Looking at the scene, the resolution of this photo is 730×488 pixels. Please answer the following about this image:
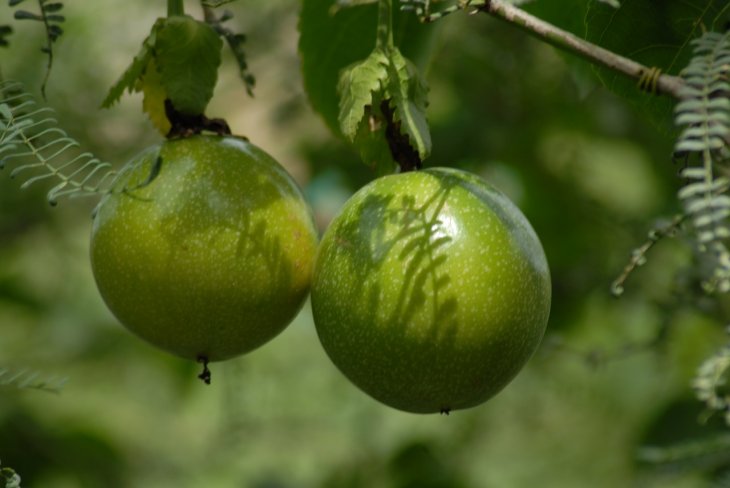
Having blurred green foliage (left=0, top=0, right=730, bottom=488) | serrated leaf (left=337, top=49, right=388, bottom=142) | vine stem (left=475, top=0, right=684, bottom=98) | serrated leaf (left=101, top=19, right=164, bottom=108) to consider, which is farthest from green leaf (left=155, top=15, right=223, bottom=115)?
blurred green foliage (left=0, top=0, right=730, bottom=488)

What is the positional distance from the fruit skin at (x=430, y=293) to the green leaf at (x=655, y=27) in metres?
0.20

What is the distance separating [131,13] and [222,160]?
1.67 meters

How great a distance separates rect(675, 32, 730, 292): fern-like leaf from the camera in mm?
731

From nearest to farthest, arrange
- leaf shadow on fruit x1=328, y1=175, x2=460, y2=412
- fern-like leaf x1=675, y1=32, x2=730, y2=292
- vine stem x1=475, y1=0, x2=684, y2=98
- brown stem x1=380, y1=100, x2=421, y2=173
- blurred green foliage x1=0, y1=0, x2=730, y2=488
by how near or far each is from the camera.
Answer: fern-like leaf x1=675, y1=32, x2=730, y2=292, vine stem x1=475, y1=0, x2=684, y2=98, leaf shadow on fruit x1=328, y1=175, x2=460, y2=412, brown stem x1=380, y1=100, x2=421, y2=173, blurred green foliage x1=0, y1=0, x2=730, y2=488

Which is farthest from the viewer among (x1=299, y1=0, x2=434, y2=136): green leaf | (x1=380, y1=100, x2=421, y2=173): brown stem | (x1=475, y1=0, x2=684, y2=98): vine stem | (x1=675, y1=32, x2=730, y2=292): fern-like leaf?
(x1=299, y1=0, x2=434, y2=136): green leaf

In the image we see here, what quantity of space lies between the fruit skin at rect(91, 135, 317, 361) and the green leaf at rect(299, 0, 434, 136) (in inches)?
14.7

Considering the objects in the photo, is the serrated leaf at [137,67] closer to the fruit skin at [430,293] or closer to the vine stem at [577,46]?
the fruit skin at [430,293]

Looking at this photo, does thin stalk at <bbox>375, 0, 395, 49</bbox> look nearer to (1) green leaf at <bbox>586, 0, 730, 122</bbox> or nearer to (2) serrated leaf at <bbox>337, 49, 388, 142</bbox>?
(2) serrated leaf at <bbox>337, 49, 388, 142</bbox>

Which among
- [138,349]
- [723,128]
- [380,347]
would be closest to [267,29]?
[138,349]

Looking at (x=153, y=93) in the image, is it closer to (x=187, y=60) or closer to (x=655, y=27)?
(x=187, y=60)

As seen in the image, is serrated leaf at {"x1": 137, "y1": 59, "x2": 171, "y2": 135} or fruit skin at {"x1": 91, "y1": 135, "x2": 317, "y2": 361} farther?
serrated leaf at {"x1": 137, "y1": 59, "x2": 171, "y2": 135}

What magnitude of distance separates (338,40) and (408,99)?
41 centimetres

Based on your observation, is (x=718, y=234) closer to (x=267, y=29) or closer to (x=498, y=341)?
(x=498, y=341)

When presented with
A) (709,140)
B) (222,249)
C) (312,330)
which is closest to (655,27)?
(709,140)
